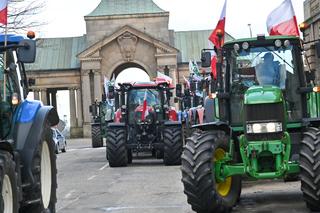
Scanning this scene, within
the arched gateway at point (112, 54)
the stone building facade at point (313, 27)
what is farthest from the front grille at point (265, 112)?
the arched gateway at point (112, 54)

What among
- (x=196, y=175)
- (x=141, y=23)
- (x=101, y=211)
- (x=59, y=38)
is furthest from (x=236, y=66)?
(x=59, y=38)

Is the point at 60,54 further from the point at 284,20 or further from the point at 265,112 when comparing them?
the point at 265,112

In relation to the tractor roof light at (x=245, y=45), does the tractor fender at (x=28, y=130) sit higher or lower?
lower

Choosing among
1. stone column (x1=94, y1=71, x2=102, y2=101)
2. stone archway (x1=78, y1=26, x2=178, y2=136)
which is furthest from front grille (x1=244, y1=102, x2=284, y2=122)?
stone column (x1=94, y1=71, x2=102, y2=101)

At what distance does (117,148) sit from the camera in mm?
19797

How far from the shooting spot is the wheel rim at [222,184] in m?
10.1

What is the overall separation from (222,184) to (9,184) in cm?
393

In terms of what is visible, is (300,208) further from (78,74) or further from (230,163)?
(78,74)

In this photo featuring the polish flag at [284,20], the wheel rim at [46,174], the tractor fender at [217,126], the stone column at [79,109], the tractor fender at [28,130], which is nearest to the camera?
the tractor fender at [28,130]

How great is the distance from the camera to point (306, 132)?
32.8 feet

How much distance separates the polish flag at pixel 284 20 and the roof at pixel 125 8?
5793 centimetres

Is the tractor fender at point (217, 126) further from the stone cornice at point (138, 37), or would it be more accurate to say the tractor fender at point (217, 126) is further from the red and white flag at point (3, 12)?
the stone cornice at point (138, 37)

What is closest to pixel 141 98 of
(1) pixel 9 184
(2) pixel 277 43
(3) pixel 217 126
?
(2) pixel 277 43

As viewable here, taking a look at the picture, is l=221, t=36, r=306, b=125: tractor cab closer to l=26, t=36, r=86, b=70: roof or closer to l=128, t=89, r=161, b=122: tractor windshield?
l=128, t=89, r=161, b=122: tractor windshield
